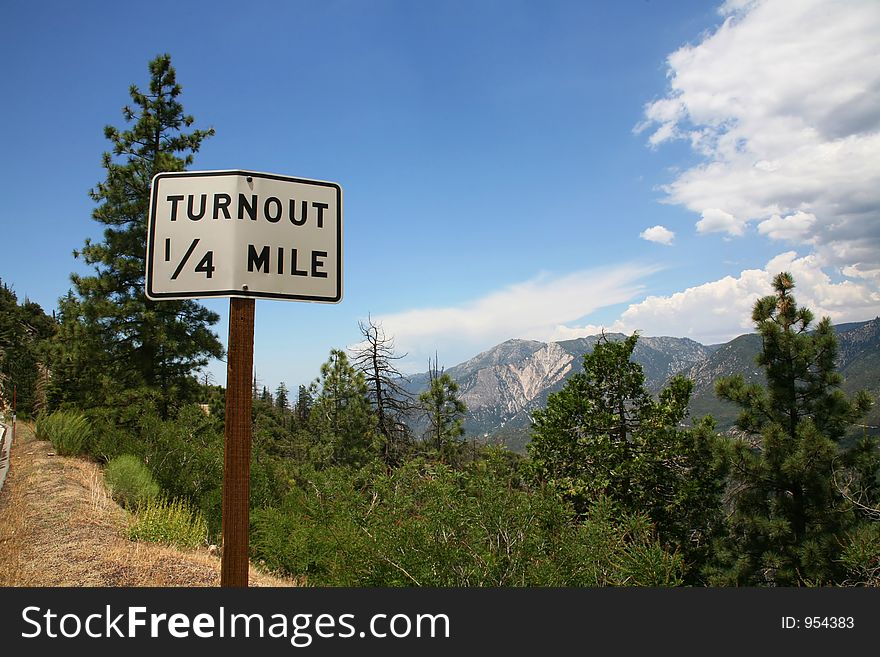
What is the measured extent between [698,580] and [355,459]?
12.2 m

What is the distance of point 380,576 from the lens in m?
4.41

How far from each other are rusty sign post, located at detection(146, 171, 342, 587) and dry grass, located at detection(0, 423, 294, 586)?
3.79 metres

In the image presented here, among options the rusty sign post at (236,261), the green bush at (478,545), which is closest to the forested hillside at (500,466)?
the green bush at (478,545)

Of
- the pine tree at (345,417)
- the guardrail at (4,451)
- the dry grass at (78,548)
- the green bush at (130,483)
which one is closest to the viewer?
the dry grass at (78,548)

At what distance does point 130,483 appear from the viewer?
9086mm

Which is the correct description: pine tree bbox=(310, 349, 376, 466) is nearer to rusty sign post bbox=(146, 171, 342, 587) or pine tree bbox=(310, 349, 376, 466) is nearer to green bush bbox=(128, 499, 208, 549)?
green bush bbox=(128, 499, 208, 549)

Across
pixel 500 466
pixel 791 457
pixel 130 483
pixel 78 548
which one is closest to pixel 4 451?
pixel 130 483

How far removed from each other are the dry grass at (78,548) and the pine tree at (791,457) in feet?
34.3

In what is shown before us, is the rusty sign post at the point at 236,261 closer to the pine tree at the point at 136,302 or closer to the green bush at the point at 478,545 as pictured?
the green bush at the point at 478,545

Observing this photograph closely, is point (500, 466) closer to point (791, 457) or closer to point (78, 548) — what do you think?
point (78, 548)

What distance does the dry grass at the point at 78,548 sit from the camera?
5148 millimetres

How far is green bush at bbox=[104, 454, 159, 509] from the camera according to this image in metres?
8.75

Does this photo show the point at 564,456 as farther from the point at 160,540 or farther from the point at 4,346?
the point at 4,346

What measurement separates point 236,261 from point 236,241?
8 cm
